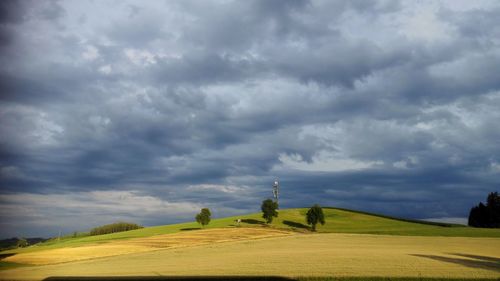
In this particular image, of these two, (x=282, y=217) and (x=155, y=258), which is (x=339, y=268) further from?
(x=282, y=217)

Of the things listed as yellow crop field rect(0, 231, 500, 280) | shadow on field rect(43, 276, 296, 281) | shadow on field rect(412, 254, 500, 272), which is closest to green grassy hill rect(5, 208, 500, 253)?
shadow on field rect(412, 254, 500, 272)

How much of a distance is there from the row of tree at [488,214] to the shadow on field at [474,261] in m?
93.6

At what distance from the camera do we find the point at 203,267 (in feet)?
123

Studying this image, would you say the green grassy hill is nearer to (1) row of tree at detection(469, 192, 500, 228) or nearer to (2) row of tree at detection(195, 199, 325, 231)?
(2) row of tree at detection(195, 199, 325, 231)

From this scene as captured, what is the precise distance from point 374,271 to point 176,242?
40.6 m

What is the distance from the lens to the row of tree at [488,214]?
410ft

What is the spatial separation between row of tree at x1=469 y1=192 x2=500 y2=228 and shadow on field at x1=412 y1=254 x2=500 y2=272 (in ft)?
307

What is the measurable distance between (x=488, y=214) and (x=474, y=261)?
332 feet

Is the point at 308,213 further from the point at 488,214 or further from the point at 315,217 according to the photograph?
the point at 488,214

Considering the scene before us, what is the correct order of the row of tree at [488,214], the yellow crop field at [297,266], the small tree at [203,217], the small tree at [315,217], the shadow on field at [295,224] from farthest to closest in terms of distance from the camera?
the row of tree at [488,214]
the shadow on field at [295,224]
the small tree at [203,217]
the small tree at [315,217]
the yellow crop field at [297,266]

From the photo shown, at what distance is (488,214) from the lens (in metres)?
127

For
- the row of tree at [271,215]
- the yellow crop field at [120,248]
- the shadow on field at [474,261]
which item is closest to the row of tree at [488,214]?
the row of tree at [271,215]

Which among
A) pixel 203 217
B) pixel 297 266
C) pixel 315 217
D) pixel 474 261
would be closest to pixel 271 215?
pixel 315 217

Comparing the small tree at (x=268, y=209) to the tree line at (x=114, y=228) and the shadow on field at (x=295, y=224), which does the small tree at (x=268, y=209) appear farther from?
the tree line at (x=114, y=228)
